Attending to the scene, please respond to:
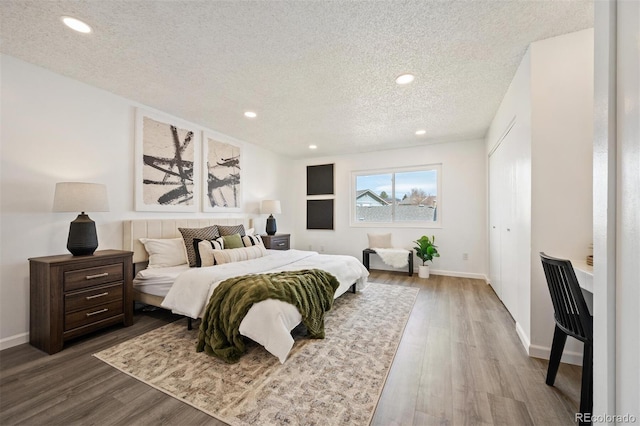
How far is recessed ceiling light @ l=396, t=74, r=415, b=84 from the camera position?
2590 millimetres

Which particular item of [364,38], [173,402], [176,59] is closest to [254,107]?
[176,59]

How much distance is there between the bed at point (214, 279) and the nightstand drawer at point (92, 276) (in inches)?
12.9

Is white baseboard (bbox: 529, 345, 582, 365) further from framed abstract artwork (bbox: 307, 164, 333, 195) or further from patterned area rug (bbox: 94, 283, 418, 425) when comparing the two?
framed abstract artwork (bbox: 307, 164, 333, 195)

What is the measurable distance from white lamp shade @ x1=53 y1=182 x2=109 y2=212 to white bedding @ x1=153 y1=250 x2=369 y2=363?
104 cm

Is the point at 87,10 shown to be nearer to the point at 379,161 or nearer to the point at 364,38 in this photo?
the point at 364,38

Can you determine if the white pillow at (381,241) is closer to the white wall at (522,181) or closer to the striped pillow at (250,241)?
the striped pillow at (250,241)

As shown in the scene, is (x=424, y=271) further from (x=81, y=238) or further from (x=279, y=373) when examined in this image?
(x=81, y=238)

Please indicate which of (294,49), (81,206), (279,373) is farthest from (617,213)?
(81,206)

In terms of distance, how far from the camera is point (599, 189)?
1.86ft

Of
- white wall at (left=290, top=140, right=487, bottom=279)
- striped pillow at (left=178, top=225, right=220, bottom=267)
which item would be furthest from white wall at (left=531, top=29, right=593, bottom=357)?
striped pillow at (left=178, top=225, right=220, bottom=267)

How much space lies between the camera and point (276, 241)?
4957 millimetres

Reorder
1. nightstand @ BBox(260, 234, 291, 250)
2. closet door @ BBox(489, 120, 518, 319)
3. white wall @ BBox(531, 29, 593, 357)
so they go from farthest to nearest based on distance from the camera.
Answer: nightstand @ BBox(260, 234, 291, 250) < closet door @ BBox(489, 120, 518, 319) < white wall @ BBox(531, 29, 593, 357)

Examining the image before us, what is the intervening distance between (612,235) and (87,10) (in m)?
2.86

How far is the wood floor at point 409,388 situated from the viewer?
150 cm
